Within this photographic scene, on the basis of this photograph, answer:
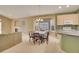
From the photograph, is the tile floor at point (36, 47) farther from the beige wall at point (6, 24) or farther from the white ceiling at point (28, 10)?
the white ceiling at point (28, 10)

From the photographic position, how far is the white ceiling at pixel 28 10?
78.1 inches

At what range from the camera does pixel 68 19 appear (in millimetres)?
2262

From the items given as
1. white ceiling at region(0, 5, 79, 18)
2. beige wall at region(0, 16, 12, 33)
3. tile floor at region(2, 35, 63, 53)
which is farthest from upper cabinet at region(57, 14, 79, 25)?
beige wall at region(0, 16, 12, 33)

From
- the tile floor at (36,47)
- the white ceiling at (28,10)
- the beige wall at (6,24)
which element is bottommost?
the tile floor at (36,47)

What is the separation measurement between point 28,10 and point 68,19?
76 centimetres

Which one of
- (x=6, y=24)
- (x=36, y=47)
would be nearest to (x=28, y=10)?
(x=6, y=24)

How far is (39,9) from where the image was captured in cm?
205

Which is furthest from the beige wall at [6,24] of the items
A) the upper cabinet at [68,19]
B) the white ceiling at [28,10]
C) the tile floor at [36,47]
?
the upper cabinet at [68,19]

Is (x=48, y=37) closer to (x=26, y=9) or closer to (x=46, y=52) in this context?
(x=46, y=52)

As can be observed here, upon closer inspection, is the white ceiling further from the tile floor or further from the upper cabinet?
the tile floor

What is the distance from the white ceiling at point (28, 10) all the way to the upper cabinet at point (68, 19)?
0.44ft

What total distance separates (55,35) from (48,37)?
142mm
